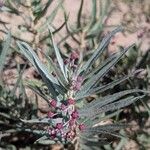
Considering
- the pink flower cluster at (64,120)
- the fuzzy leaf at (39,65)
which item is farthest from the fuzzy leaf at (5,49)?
the pink flower cluster at (64,120)

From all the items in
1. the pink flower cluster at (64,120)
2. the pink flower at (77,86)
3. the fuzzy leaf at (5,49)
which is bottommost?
the pink flower cluster at (64,120)

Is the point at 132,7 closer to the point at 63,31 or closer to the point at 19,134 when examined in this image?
the point at 63,31

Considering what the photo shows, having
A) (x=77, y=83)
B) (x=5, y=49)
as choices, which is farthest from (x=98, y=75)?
(x=5, y=49)

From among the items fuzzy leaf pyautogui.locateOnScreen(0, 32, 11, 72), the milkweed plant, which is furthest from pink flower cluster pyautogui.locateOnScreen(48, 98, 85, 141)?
fuzzy leaf pyautogui.locateOnScreen(0, 32, 11, 72)

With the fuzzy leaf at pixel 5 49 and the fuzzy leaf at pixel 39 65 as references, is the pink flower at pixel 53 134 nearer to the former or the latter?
the fuzzy leaf at pixel 39 65

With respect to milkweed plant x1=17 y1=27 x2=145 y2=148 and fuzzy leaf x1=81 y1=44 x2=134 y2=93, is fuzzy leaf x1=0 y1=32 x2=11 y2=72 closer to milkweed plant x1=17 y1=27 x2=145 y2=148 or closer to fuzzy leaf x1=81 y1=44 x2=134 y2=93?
milkweed plant x1=17 y1=27 x2=145 y2=148

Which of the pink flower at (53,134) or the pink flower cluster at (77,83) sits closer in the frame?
the pink flower cluster at (77,83)

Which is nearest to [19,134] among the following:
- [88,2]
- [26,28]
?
[26,28]

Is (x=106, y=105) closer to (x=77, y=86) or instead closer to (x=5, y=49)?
(x=77, y=86)
